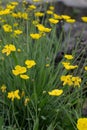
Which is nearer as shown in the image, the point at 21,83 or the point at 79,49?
the point at 21,83

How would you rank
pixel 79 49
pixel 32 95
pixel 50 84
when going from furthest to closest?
pixel 79 49
pixel 50 84
pixel 32 95

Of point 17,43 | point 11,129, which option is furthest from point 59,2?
point 11,129

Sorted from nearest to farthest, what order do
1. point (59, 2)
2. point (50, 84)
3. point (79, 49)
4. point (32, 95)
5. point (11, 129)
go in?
point (11, 129) < point (32, 95) < point (50, 84) < point (79, 49) < point (59, 2)

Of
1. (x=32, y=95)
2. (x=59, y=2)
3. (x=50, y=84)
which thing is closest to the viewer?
(x=32, y=95)

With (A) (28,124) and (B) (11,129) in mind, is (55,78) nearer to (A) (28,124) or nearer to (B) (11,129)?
(A) (28,124)

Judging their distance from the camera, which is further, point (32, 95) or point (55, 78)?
point (55, 78)

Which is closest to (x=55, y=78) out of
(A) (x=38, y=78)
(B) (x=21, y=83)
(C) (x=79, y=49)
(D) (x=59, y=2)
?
(A) (x=38, y=78)

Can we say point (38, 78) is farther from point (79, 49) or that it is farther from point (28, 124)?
point (79, 49)

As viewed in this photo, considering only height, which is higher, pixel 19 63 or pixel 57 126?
pixel 19 63

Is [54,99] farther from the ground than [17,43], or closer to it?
closer to it
